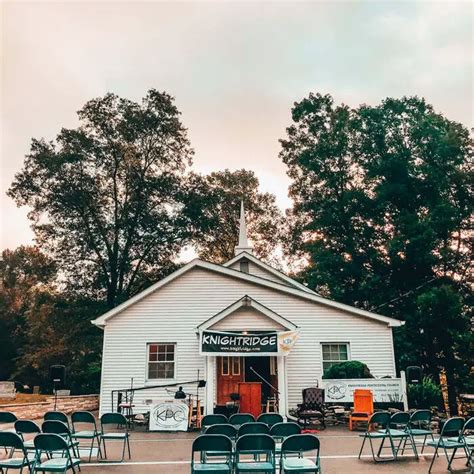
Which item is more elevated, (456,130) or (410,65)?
(456,130)

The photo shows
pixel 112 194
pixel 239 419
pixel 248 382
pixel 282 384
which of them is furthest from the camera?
pixel 112 194

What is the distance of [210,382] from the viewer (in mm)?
13594

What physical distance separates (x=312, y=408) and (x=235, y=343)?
2.84m

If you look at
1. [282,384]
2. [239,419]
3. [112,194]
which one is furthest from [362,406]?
[112,194]

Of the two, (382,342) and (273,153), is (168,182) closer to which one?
(273,153)

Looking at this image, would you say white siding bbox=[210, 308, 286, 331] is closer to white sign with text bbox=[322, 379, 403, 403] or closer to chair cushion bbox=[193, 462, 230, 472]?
white sign with text bbox=[322, 379, 403, 403]

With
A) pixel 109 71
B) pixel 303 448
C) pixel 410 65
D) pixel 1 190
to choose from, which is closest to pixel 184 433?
pixel 303 448

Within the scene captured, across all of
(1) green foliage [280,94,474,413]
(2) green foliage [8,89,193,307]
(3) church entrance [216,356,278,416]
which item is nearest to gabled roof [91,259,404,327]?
(3) church entrance [216,356,278,416]

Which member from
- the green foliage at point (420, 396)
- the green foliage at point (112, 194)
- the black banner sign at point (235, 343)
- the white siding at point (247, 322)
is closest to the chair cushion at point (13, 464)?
the black banner sign at point (235, 343)

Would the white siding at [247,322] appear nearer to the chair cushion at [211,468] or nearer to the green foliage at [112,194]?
the chair cushion at [211,468]

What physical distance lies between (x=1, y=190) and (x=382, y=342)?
2486cm

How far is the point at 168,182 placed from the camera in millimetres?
30922

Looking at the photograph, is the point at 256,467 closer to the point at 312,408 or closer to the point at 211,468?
the point at 211,468

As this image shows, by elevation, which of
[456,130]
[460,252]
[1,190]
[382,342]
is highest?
[456,130]
